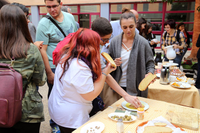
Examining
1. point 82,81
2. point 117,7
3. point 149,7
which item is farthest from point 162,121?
point 117,7

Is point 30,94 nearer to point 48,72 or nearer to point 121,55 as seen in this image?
point 48,72

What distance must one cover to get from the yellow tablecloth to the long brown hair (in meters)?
1.79

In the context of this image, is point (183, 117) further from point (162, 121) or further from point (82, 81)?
point (82, 81)

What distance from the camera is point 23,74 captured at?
1.28m

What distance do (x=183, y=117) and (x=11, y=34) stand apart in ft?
5.09

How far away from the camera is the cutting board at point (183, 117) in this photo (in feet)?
4.19

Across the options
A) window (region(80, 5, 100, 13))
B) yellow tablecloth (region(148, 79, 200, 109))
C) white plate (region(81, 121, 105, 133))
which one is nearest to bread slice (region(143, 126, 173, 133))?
white plate (region(81, 121, 105, 133))

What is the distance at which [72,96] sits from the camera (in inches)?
49.8

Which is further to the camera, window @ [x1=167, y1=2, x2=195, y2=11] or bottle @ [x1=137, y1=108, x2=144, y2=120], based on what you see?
window @ [x1=167, y1=2, x2=195, y2=11]

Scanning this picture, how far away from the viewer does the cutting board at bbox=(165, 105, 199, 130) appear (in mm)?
1277

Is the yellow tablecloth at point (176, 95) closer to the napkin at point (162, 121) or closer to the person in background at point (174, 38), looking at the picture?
the napkin at point (162, 121)

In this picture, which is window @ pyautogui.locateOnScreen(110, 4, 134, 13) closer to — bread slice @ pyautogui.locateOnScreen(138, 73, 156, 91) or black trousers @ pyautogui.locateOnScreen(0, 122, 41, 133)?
bread slice @ pyautogui.locateOnScreen(138, 73, 156, 91)

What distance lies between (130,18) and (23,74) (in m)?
1.28

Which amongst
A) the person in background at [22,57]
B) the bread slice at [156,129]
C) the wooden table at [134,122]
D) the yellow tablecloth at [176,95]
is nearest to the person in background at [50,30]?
the person in background at [22,57]
